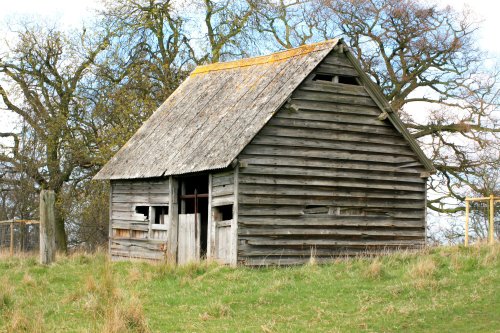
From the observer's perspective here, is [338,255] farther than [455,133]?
No

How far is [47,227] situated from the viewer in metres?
20.4

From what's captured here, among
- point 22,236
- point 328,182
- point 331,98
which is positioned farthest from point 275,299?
point 22,236

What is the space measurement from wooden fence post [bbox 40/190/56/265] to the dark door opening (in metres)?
3.52

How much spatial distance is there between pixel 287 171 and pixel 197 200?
3.15 metres

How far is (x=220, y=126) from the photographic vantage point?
66.9 feet

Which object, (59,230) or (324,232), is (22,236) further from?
(324,232)

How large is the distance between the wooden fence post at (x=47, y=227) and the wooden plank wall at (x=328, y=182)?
547 cm

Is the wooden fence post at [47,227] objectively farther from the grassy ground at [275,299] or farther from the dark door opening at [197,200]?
the grassy ground at [275,299]

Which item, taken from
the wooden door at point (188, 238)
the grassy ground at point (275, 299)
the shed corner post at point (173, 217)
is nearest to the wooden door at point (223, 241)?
the wooden door at point (188, 238)

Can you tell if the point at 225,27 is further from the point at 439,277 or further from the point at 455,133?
the point at 439,277

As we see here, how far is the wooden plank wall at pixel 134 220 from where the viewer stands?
72.3 ft

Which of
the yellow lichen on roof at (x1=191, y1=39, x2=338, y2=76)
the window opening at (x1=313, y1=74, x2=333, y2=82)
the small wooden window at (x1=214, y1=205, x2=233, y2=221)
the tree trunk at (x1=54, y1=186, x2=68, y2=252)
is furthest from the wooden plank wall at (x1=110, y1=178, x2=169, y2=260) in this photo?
the tree trunk at (x1=54, y1=186, x2=68, y2=252)

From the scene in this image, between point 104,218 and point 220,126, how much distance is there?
1667cm

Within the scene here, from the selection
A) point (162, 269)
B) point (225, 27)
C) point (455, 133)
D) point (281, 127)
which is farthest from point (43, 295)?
point (225, 27)
